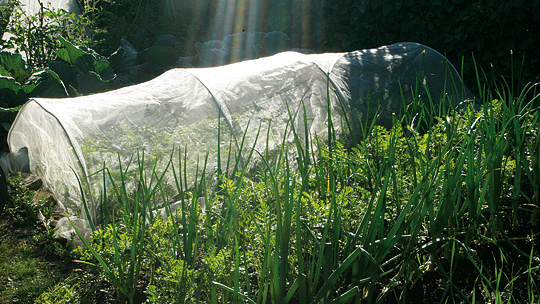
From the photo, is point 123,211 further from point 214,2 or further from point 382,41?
point 214,2

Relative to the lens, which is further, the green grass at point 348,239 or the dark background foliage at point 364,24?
the dark background foliage at point 364,24

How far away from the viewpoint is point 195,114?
2955 millimetres

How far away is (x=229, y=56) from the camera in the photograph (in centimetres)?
592

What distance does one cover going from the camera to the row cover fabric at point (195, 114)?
8.64 feet

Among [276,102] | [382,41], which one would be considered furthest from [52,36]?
[382,41]

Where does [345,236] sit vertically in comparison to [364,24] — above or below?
below

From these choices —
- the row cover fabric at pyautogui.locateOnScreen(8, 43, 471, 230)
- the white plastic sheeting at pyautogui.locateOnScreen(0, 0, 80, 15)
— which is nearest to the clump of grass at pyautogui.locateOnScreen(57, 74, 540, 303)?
the row cover fabric at pyautogui.locateOnScreen(8, 43, 471, 230)

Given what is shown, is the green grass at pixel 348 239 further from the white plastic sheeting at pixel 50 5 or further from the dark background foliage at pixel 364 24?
the white plastic sheeting at pixel 50 5

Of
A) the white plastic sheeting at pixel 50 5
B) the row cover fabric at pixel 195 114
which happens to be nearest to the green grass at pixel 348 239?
the row cover fabric at pixel 195 114

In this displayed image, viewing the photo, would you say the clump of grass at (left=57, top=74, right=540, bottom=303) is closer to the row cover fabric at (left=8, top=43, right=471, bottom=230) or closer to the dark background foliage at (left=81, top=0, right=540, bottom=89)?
the row cover fabric at (left=8, top=43, right=471, bottom=230)

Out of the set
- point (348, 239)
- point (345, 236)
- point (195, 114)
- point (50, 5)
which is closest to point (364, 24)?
point (195, 114)

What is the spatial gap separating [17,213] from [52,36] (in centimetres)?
257

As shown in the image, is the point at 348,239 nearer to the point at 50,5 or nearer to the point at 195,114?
the point at 195,114

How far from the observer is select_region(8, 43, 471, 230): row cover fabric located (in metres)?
2.63
